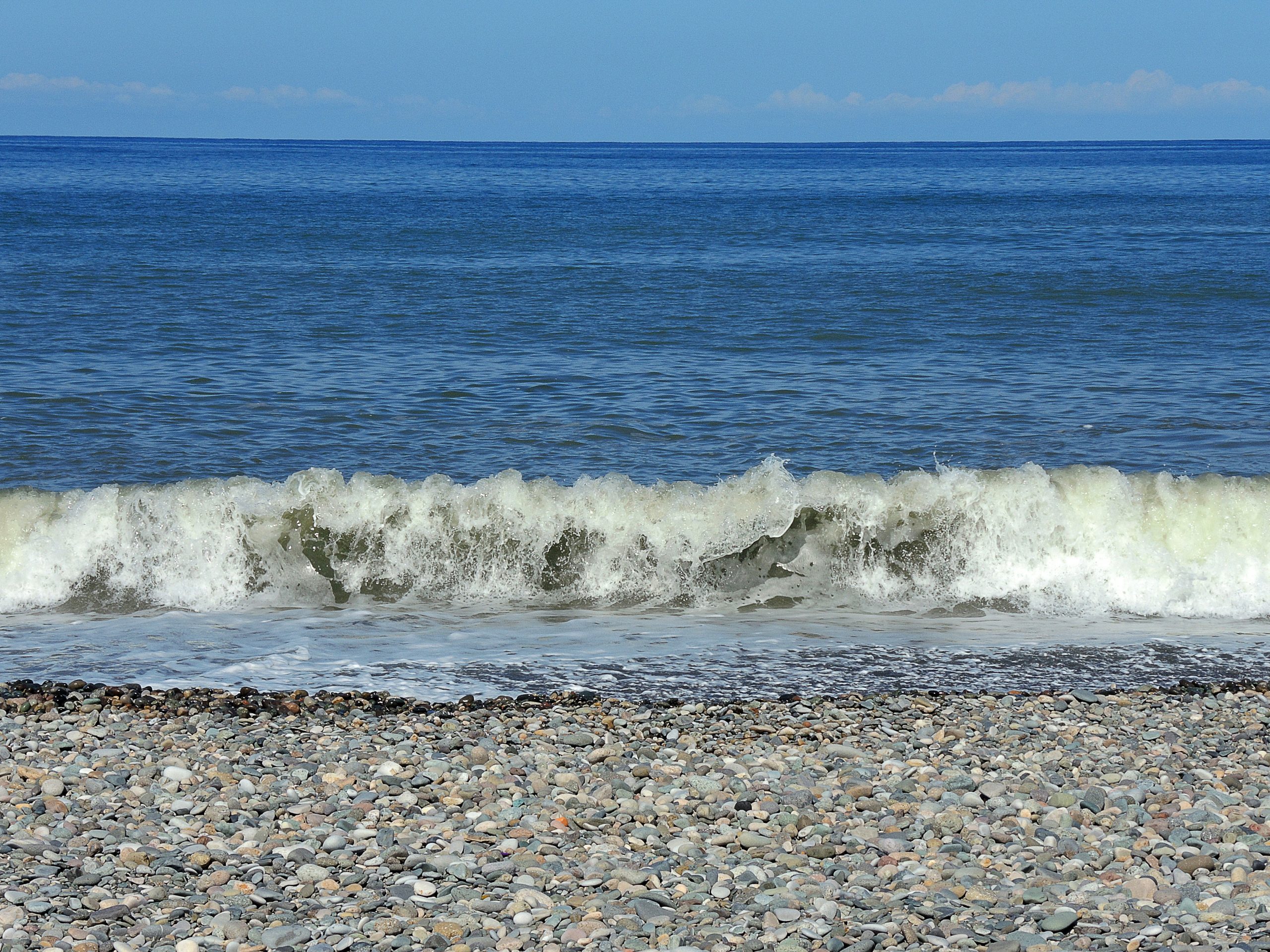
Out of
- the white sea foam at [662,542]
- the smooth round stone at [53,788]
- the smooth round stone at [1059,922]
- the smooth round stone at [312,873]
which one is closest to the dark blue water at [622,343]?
the white sea foam at [662,542]

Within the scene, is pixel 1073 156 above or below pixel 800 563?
above

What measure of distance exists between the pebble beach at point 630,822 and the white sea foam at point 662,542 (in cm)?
303

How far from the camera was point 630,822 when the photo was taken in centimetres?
542

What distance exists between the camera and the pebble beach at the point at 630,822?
14.7ft

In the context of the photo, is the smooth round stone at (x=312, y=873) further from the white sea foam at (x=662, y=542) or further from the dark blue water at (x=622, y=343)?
the dark blue water at (x=622, y=343)

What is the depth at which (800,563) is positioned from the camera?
1063cm

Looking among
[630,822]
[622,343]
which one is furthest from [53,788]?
[622,343]

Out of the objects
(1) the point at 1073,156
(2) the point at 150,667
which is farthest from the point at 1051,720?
(1) the point at 1073,156

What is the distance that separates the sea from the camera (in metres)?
8.65

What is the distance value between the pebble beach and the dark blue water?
5.85 m

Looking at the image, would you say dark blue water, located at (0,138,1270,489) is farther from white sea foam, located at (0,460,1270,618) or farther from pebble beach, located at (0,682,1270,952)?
pebble beach, located at (0,682,1270,952)

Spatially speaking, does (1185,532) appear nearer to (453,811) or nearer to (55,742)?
(453,811)

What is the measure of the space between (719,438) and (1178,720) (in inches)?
292

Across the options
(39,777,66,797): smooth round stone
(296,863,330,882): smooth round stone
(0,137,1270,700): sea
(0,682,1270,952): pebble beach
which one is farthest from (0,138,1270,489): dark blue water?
(296,863,330,882): smooth round stone
